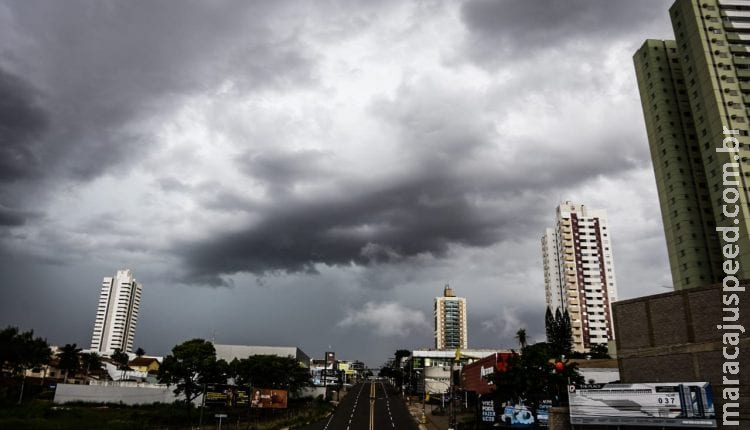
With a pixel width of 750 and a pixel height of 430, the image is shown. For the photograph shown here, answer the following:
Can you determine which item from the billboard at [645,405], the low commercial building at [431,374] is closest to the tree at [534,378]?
the billboard at [645,405]

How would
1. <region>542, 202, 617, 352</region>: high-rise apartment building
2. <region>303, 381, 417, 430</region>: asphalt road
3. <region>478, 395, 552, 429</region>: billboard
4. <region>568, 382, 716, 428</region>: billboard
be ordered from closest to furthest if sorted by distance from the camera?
<region>568, 382, 716, 428</region>: billboard, <region>478, 395, 552, 429</region>: billboard, <region>303, 381, 417, 430</region>: asphalt road, <region>542, 202, 617, 352</region>: high-rise apartment building

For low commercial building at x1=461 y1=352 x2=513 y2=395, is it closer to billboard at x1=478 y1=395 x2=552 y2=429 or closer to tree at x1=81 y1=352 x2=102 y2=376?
billboard at x1=478 y1=395 x2=552 y2=429

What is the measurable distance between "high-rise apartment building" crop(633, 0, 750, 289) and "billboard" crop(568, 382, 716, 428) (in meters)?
68.3

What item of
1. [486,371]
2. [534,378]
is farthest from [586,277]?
[534,378]

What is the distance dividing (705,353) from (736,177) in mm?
74314

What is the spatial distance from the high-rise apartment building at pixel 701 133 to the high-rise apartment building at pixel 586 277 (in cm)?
8100

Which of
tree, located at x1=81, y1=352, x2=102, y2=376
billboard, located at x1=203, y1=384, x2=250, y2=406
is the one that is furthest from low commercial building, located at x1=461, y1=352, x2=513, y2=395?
tree, located at x1=81, y1=352, x2=102, y2=376

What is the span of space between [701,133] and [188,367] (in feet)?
347

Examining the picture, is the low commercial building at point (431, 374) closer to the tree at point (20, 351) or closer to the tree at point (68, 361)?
the tree at point (20, 351)

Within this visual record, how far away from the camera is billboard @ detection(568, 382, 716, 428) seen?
33.8 meters

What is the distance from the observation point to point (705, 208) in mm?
107312

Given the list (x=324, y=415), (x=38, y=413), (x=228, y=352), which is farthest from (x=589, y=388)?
(x=228, y=352)

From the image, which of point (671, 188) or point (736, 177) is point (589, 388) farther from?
point (671, 188)

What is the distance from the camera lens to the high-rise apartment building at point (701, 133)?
9775cm
